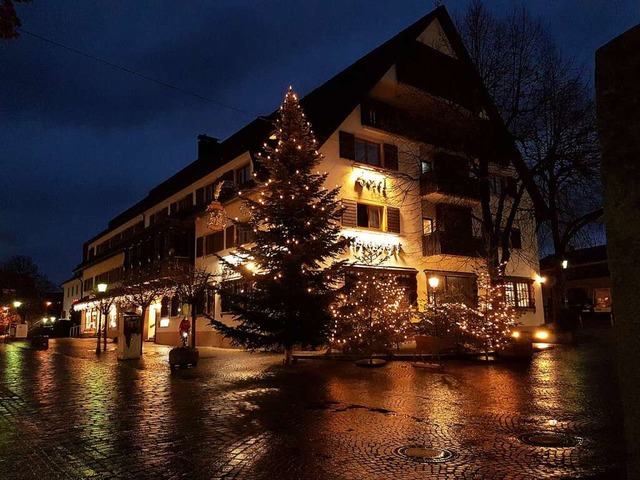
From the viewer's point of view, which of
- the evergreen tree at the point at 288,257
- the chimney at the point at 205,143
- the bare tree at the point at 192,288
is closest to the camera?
the evergreen tree at the point at 288,257

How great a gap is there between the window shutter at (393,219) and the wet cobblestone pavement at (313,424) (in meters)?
11.3

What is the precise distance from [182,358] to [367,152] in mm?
13515

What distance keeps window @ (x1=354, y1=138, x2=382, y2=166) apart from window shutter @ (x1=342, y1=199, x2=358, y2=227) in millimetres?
2349

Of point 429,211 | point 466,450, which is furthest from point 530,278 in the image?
point 466,450

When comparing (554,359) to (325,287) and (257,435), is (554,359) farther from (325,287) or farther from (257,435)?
(257,435)

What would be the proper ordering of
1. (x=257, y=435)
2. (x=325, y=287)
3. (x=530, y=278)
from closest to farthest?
(x=257, y=435)
(x=325, y=287)
(x=530, y=278)

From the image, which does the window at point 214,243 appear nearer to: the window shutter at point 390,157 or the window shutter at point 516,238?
the window shutter at point 390,157

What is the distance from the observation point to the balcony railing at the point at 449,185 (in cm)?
2344

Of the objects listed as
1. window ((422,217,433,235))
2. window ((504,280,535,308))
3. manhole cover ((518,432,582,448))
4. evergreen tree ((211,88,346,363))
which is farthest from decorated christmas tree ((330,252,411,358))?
window ((504,280,535,308))

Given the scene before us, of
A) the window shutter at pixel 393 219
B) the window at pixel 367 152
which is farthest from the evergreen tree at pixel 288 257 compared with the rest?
the window shutter at pixel 393 219

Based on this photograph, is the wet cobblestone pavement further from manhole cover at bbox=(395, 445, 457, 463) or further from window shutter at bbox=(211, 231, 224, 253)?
window shutter at bbox=(211, 231, 224, 253)

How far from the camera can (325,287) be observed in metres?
16.2

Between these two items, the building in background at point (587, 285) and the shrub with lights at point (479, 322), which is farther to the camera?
the building in background at point (587, 285)

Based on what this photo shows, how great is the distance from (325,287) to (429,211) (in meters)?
12.4
